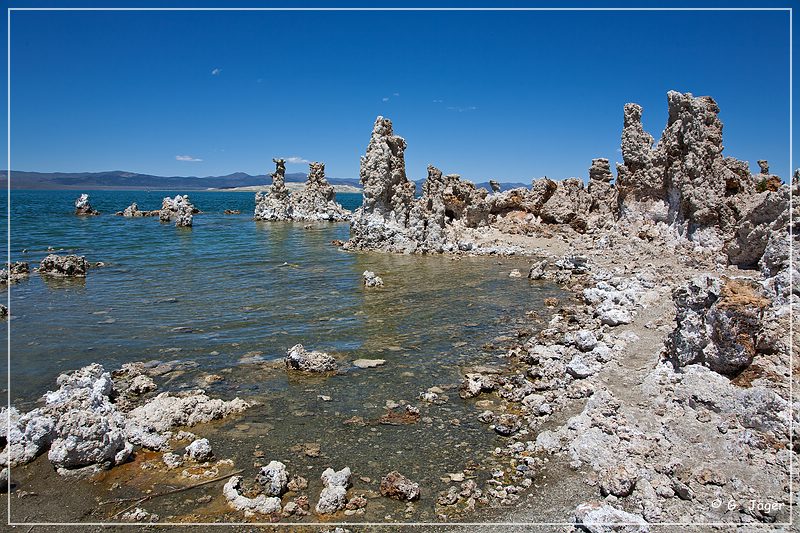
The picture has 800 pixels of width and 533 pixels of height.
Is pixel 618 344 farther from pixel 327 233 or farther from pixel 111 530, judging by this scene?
pixel 327 233

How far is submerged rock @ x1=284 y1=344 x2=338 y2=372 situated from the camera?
413 inches

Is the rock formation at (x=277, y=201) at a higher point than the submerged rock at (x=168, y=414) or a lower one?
higher

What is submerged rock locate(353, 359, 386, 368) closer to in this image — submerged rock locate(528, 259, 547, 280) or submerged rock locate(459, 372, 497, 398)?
submerged rock locate(459, 372, 497, 398)

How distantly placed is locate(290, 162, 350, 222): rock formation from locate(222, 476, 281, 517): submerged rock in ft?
175

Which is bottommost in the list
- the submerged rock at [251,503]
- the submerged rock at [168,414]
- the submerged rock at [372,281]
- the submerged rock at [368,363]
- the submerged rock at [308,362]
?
the submerged rock at [251,503]

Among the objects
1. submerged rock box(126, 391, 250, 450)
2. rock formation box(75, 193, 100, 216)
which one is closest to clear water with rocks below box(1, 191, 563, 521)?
submerged rock box(126, 391, 250, 450)

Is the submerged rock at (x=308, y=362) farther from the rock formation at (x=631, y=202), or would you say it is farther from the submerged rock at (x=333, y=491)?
the rock formation at (x=631, y=202)

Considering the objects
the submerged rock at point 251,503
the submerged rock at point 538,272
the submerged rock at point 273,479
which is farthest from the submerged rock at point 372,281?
the submerged rock at point 251,503

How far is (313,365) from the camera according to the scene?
10.5 metres

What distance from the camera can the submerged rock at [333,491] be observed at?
19.7 ft

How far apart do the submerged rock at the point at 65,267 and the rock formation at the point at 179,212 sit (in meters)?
27.2

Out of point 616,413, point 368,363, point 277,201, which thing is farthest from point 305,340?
point 277,201

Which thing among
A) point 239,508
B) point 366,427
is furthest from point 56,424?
point 366,427

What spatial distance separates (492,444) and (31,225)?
51.3 m
